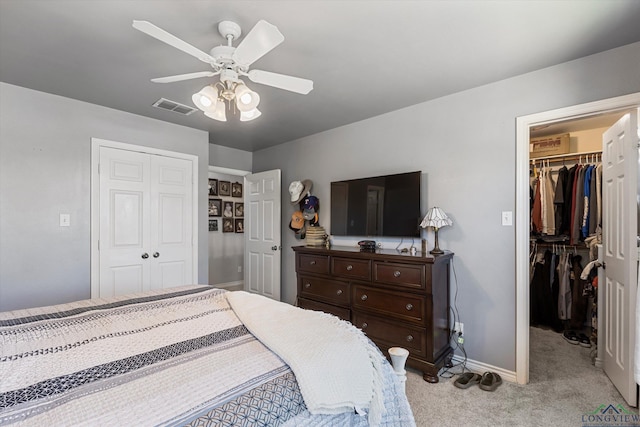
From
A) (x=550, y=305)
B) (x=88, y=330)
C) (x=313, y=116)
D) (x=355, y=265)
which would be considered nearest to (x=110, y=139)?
(x=313, y=116)

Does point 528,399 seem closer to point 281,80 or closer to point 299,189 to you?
point 281,80

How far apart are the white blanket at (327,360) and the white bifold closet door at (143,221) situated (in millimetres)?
2363

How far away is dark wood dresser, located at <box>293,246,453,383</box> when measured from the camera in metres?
2.38

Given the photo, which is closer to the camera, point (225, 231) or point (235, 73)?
point (235, 73)

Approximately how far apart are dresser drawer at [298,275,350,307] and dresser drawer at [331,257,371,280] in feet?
0.32

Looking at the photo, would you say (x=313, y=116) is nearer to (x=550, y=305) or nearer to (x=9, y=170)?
(x=9, y=170)

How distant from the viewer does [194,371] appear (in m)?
1.01

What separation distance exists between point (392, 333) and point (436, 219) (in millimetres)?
1018

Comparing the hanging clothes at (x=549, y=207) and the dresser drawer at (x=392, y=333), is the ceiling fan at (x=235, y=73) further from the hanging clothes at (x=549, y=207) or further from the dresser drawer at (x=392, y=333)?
the hanging clothes at (x=549, y=207)

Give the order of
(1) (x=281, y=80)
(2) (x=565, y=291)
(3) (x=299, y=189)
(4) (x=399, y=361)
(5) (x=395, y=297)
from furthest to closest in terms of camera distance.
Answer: (3) (x=299, y=189), (2) (x=565, y=291), (5) (x=395, y=297), (1) (x=281, y=80), (4) (x=399, y=361)

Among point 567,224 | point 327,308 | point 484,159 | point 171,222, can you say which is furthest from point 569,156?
Answer: point 171,222

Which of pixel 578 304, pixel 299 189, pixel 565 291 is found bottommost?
pixel 578 304

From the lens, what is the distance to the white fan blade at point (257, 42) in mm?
1338

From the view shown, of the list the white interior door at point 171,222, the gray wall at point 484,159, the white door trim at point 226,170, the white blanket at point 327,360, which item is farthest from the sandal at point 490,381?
the white door trim at point 226,170
